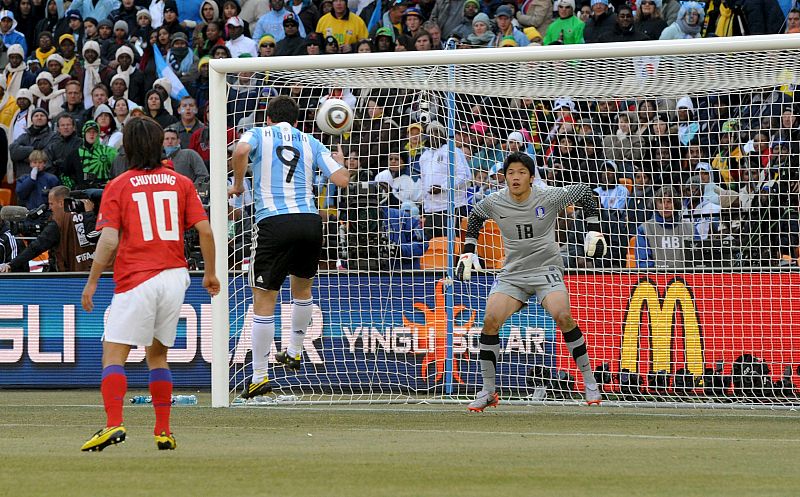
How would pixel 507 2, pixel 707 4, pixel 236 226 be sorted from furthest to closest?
pixel 507 2
pixel 707 4
pixel 236 226

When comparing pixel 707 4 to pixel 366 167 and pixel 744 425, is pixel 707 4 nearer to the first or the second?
pixel 366 167

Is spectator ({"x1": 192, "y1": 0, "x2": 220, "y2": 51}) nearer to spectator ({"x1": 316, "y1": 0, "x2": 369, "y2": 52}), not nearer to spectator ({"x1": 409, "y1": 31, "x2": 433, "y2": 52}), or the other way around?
spectator ({"x1": 316, "y1": 0, "x2": 369, "y2": 52})

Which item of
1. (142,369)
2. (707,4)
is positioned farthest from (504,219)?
(707,4)

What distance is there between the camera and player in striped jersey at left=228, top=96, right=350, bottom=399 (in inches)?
430

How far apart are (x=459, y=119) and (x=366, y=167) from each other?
1697 millimetres

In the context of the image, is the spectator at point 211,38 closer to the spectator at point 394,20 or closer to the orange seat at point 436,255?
the spectator at point 394,20

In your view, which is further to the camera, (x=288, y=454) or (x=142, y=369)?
(x=142, y=369)

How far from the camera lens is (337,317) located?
13336 mm

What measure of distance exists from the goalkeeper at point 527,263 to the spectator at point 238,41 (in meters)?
9.75

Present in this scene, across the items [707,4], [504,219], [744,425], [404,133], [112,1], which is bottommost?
[744,425]

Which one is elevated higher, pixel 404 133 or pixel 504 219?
pixel 404 133

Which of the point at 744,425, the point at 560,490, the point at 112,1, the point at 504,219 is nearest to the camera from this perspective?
the point at 560,490

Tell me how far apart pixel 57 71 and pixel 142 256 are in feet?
47.2

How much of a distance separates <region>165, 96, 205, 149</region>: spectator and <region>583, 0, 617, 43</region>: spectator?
5.64m
